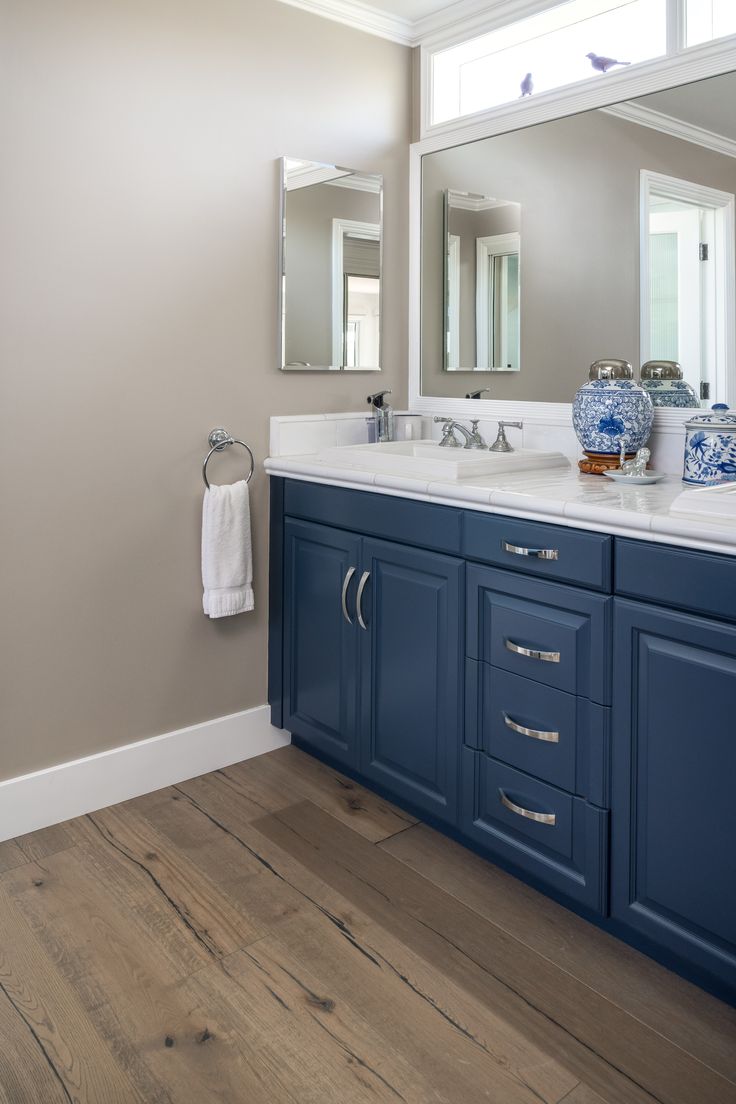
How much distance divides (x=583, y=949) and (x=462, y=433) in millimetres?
1573

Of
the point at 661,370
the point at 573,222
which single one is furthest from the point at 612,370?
the point at 573,222

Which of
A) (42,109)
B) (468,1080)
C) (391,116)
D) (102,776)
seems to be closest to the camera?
(468,1080)

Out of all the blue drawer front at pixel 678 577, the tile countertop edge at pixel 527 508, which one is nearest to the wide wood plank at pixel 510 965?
the blue drawer front at pixel 678 577

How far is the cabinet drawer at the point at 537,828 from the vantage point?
6.06 ft

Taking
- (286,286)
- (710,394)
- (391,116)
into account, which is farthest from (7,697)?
(391,116)

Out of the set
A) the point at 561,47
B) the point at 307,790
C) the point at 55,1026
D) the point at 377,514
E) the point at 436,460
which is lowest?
the point at 55,1026

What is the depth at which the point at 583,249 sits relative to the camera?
97.9 inches

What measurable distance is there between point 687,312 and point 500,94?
0.99 meters

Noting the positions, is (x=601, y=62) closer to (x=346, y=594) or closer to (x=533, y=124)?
(x=533, y=124)

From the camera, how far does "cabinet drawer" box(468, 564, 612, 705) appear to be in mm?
1795

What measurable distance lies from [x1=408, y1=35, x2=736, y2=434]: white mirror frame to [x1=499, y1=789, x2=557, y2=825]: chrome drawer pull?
1041 millimetres

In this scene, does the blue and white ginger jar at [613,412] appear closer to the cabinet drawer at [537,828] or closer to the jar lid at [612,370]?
the jar lid at [612,370]

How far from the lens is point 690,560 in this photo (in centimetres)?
161

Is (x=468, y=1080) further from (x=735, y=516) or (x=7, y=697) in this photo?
(x=7, y=697)
